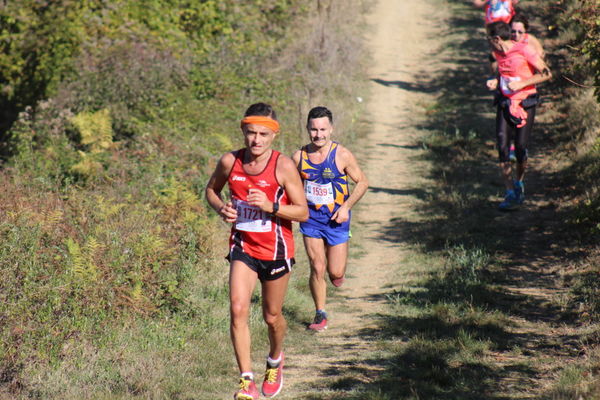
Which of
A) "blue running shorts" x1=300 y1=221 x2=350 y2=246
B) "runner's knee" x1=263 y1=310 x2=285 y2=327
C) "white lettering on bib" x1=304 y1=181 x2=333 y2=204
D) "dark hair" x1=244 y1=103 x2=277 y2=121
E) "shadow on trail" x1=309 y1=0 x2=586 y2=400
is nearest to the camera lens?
"dark hair" x1=244 y1=103 x2=277 y2=121

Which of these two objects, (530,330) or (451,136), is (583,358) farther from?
(451,136)

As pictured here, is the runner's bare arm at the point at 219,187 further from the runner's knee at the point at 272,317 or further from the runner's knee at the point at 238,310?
the runner's knee at the point at 272,317

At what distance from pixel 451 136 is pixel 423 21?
11.6 metres

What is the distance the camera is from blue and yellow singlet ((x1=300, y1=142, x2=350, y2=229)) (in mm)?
7059

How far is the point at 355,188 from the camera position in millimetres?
6996

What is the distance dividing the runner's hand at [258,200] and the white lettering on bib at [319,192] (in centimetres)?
203

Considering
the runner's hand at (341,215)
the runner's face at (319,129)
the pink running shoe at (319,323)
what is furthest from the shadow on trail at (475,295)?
the runner's face at (319,129)

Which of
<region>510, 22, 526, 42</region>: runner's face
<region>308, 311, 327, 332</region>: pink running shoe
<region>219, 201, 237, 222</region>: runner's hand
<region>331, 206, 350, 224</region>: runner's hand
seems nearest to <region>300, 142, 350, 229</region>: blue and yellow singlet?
<region>331, 206, 350, 224</region>: runner's hand

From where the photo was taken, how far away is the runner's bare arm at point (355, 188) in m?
6.98

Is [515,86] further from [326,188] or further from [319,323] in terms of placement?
[319,323]

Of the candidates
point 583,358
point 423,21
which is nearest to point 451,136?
point 583,358

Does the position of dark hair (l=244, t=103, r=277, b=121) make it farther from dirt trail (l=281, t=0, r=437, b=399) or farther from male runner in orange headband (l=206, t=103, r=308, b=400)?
dirt trail (l=281, t=0, r=437, b=399)

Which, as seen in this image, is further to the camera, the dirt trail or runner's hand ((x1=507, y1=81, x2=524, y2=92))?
runner's hand ((x1=507, y1=81, x2=524, y2=92))

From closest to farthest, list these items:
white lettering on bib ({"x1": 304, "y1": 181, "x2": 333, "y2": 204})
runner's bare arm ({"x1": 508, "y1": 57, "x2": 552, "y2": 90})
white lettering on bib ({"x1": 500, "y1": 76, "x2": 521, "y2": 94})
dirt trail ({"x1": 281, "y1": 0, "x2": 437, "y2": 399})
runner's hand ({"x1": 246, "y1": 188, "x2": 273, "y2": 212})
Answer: runner's hand ({"x1": 246, "y1": 188, "x2": 273, "y2": 212}) < dirt trail ({"x1": 281, "y1": 0, "x2": 437, "y2": 399}) < white lettering on bib ({"x1": 304, "y1": 181, "x2": 333, "y2": 204}) < runner's bare arm ({"x1": 508, "y1": 57, "x2": 552, "y2": 90}) < white lettering on bib ({"x1": 500, "y1": 76, "x2": 521, "y2": 94})
